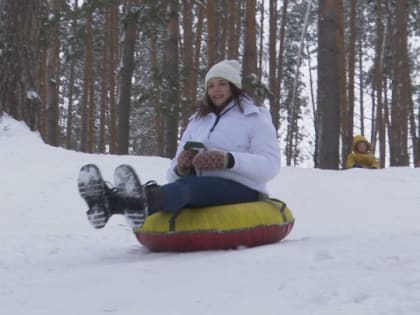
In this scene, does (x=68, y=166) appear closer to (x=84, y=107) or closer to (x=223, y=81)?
(x=223, y=81)

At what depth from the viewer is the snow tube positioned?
438 centimetres

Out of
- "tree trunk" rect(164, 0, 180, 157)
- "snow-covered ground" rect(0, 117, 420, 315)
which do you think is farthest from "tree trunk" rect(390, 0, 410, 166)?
"snow-covered ground" rect(0, 117, 420, 315)

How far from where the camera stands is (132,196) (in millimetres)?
4074

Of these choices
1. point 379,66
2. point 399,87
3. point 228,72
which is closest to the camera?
point 228,72

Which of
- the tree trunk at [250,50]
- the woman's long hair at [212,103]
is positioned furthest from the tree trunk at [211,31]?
the woman's long hair at [212,103]

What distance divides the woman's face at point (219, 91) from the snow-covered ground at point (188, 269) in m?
1.08

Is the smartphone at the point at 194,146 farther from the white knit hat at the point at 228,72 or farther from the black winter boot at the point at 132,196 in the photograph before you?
the black winter boot at the point at 132,196

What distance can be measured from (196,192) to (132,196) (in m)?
0.53

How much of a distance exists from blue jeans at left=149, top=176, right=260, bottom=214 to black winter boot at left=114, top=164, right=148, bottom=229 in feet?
1.26

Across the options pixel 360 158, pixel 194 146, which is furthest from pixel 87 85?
pixel 194 146

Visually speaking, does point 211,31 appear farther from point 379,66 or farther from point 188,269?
point 188,269

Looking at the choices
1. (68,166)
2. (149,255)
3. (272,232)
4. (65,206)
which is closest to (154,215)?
(149,255)

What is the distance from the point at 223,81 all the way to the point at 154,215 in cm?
105

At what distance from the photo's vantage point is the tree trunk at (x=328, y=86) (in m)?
11.6
